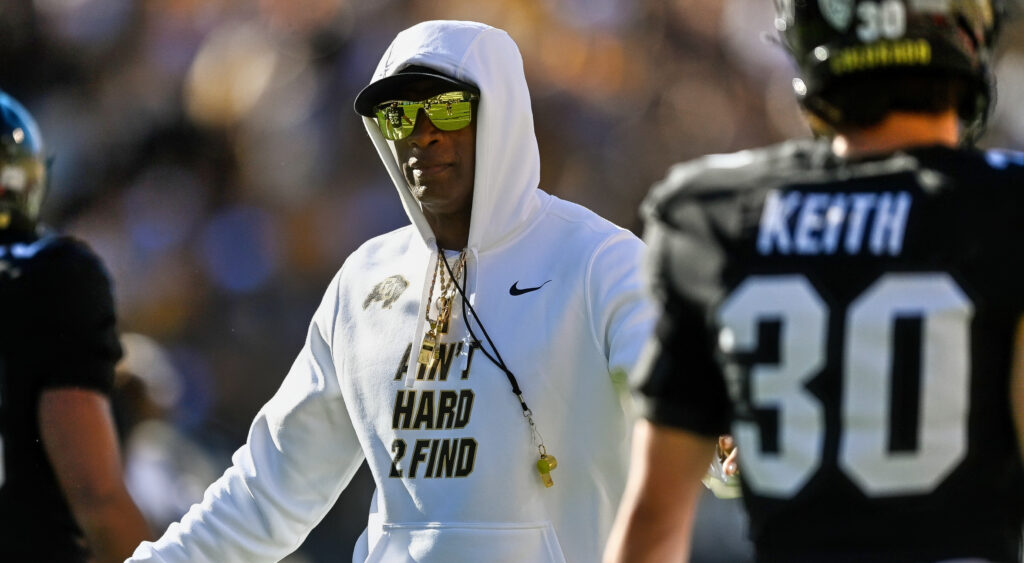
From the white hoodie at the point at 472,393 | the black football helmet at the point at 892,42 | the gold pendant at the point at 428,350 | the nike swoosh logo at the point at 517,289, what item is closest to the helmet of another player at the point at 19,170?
the white hoodie at the point at 472,393

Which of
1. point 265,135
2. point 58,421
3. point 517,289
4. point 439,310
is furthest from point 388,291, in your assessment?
point 265,135

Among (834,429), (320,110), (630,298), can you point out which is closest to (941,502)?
(834,429)

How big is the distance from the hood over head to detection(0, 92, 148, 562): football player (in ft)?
3.93

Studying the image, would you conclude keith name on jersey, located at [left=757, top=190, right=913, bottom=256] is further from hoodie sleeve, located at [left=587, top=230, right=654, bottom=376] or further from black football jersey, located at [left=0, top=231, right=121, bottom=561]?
black football jersey, located at [left=0, top=231, right=121, bottom=561]

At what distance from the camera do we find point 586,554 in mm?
3898

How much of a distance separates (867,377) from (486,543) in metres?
1.86

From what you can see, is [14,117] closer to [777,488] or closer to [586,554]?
[586,554]

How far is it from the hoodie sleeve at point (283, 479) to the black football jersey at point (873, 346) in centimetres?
216

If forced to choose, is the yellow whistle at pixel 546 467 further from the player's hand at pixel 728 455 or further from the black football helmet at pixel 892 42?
the black football helmet at pixel 892 42

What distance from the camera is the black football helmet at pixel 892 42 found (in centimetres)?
228

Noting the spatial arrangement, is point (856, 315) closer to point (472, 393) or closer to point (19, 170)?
point (472, 393)

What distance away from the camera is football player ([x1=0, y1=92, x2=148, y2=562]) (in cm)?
475

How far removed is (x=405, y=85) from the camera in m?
4.25

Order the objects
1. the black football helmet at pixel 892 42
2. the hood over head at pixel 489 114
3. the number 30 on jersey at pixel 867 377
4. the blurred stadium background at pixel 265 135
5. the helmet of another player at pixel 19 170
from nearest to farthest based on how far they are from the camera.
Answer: the number 30 on jersey at pixel 867 377
the black football helmet at pixel 892 42
the hood over head at pixel 489 114
the helmet of another player at pixel 19 170
the blurred stadium background at pixel 265 135
